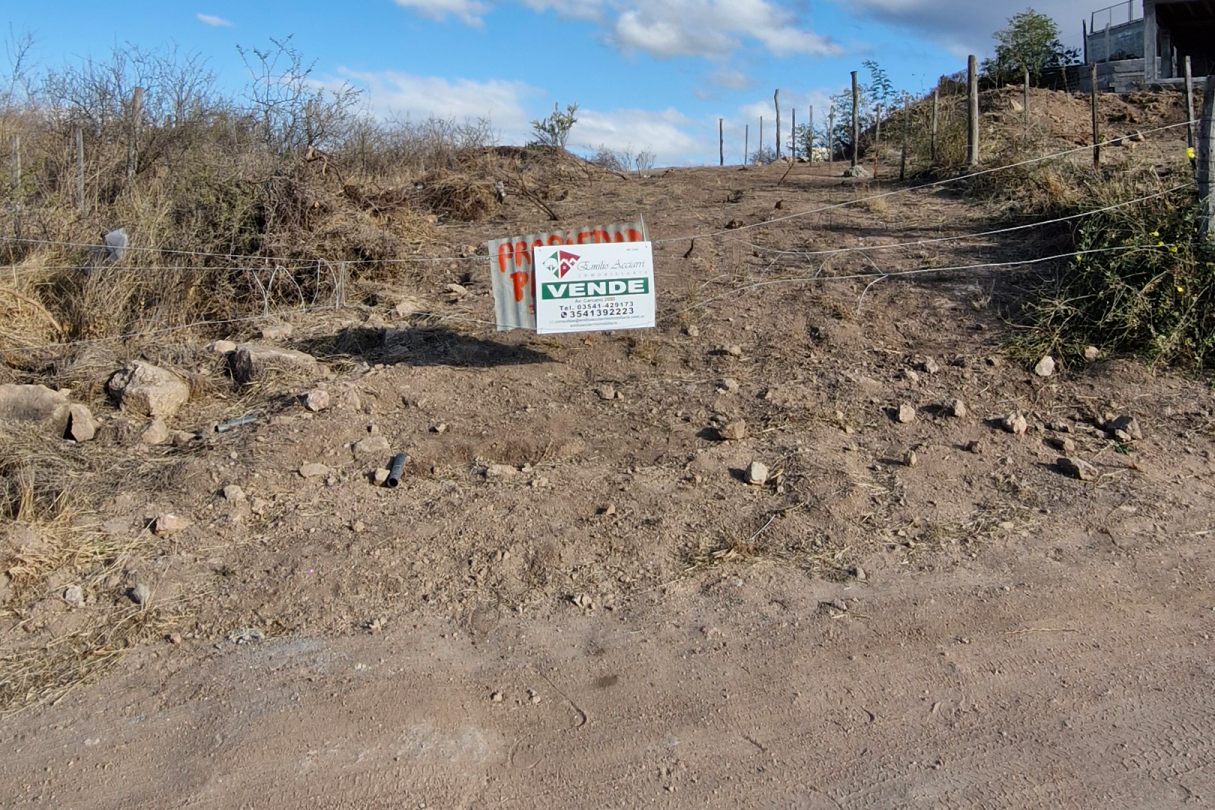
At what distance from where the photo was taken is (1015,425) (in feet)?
19.0

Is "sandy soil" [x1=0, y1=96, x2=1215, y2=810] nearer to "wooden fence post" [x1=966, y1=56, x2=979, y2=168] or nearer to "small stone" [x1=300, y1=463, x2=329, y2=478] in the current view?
"small stone" [x1=300, y1=463, x2=329, y2=478]

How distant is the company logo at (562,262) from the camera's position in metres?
6.45

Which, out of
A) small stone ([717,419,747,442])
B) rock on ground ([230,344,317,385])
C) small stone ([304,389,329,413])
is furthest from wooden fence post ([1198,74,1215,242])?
rock on ground ([230,344,317,385])

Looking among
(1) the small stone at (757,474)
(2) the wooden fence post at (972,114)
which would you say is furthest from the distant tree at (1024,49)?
(1) the small stone at (757,474)

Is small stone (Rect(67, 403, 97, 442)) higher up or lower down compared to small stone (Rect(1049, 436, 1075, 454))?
higher up

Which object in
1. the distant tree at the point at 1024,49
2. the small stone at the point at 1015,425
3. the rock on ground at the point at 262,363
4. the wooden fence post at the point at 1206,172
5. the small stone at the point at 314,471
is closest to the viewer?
the small stone at the point at 314,471

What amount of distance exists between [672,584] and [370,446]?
7.47 feet

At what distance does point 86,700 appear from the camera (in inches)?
147

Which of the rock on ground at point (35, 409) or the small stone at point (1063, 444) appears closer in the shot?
the small stone at point (1063, 444)

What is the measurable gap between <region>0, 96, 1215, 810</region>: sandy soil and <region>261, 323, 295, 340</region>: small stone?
0.21 meters

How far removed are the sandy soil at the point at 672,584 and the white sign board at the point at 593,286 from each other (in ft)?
1.46

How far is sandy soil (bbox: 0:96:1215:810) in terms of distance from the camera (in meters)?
3.28

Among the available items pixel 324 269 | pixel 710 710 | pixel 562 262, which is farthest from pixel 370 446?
pixel 324 269

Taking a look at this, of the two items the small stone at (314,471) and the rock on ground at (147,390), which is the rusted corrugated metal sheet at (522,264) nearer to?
the small stone at (314,471)
